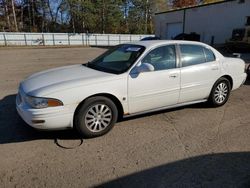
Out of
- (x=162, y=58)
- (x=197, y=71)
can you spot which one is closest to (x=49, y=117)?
(x=162, y=58)

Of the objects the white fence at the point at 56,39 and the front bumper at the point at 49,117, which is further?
the white fence at the point at 56,39

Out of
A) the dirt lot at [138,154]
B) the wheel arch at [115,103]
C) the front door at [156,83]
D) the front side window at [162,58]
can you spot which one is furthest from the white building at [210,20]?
the wheel arch at [115,103]

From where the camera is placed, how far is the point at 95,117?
12.7 feet

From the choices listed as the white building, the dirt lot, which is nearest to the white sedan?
the dirt lot

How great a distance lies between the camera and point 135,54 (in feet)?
14.4

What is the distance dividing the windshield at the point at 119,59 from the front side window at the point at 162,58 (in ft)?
0.63

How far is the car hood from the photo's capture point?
3.68m

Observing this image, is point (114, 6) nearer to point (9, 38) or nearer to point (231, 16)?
point (9, 38)

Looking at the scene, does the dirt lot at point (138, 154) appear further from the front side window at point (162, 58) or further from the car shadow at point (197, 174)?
the front side window at point (162, 58)

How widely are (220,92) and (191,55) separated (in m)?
1.15

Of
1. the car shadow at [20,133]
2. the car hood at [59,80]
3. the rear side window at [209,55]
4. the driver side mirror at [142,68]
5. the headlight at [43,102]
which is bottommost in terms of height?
the car shadow at [20,133]

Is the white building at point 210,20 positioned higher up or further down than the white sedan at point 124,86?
higher up

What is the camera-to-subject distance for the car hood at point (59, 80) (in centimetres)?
368

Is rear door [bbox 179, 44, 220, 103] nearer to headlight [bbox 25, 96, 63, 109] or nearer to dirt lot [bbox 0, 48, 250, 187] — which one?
dirt lot [bbox 0, 48, 250, 187]
